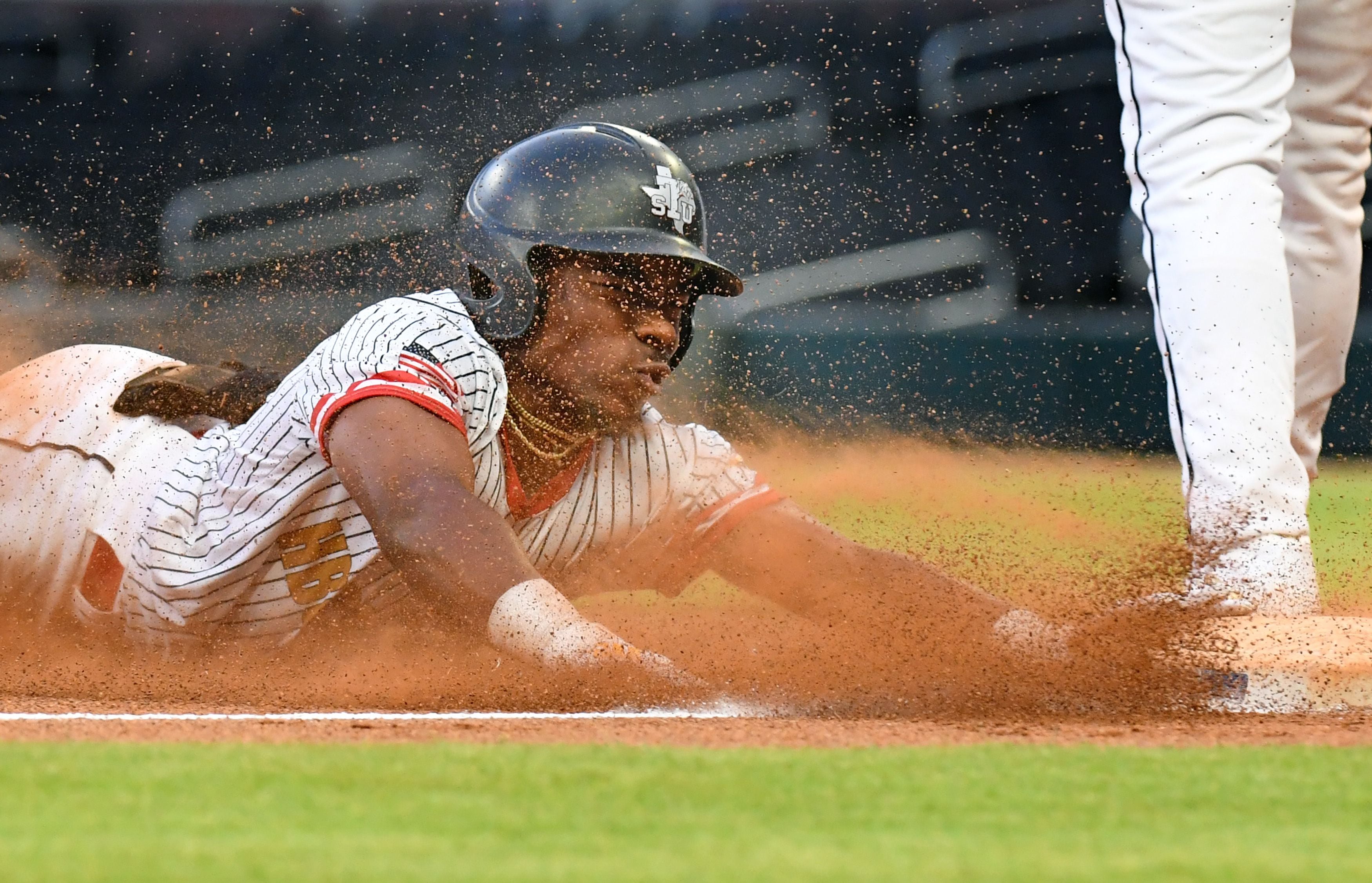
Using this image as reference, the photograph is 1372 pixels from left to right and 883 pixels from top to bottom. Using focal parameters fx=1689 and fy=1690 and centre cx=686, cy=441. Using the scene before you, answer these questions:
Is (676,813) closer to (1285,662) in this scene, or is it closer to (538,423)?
(1285,662)

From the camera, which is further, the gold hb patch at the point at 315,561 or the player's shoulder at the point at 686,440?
the player's shoulder at the point at 686,440

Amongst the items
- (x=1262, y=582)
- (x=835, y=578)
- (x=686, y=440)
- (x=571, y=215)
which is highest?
(x=571, y=215)

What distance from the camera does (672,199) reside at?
332cm

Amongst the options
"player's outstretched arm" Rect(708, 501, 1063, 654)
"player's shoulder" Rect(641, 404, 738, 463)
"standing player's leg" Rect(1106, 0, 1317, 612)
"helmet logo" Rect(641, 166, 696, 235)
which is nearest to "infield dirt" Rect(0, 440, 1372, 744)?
"player's outstretched arm" Rect(708, 501, 1063, 654)

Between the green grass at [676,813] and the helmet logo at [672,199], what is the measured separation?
1445 mm

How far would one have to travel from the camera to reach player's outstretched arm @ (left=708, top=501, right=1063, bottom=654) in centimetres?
312

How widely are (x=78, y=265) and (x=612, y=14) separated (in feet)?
12.2

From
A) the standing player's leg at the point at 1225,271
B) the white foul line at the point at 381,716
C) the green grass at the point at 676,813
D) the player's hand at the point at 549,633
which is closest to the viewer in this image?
the green grass at the point at 676,813

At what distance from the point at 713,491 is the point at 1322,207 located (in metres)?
1.37

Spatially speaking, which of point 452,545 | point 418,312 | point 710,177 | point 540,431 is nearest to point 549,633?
point 452,545

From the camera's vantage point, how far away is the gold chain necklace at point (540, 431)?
10.4 ft

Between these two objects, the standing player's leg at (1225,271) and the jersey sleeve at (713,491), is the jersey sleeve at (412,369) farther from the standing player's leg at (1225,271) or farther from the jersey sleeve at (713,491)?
the standing player's leg at (1225,271)

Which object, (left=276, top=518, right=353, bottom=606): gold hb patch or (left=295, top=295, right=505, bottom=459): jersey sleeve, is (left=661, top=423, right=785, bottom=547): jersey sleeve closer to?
(left=295, top=295, right=505, bottom=459): jersey sleeve

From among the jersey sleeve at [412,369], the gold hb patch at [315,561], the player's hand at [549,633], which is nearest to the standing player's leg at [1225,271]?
the player's hand at [549,633]
